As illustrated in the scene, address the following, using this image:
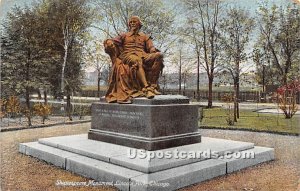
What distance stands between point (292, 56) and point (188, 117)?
323 centimetres

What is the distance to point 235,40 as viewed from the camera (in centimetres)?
1302

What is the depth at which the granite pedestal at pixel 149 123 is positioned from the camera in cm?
756

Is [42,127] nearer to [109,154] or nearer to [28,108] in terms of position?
[28,108]

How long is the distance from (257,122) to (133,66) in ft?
22.5

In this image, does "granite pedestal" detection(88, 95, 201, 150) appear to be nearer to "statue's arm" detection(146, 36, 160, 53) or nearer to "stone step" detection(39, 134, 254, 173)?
"stone step" detection(39, 134, 254, 173)

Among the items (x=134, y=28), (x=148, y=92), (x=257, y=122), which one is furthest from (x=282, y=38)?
(x=257, y=122)

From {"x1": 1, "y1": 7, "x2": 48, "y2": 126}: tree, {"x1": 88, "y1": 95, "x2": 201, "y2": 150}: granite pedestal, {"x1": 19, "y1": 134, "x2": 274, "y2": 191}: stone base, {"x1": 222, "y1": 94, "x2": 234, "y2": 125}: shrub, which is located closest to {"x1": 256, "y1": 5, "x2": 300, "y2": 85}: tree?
{"x1": 19, "y1": 134, "x2": 274, "y2": 191}: stone base

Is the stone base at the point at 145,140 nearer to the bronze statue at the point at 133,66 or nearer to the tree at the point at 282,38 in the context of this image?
the bronze statue at the point at 133,66

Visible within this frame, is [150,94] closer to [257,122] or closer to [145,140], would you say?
[145,140]

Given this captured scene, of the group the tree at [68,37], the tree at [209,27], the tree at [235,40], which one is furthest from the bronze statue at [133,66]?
the tree at [68,37]

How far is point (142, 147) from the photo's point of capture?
24.8 feet

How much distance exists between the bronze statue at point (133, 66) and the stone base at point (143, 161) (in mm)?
1346

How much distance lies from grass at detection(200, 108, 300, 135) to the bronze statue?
18.3 feet

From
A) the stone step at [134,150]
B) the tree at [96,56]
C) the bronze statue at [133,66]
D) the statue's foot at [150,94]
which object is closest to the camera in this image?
the stone step at [134,150]
